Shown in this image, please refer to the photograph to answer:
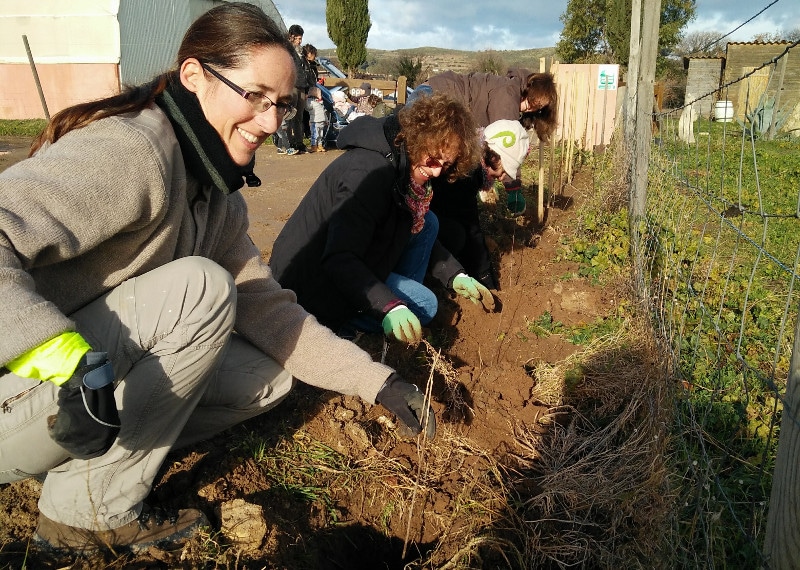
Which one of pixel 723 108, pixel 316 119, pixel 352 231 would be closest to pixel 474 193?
pixel 352 231

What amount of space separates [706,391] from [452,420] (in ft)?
3.49

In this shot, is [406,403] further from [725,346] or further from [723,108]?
[723,108]

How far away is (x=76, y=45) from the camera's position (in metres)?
16.0

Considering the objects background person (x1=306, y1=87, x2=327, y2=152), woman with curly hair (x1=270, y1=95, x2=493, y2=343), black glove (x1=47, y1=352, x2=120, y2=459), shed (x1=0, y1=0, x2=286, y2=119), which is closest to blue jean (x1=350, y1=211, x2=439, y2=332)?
woman with curly hair (x1=270, y1=95, x2=493, y2=343)

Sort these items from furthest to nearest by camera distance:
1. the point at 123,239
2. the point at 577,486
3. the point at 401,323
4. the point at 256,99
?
the point at 401,323, the point at 577,486, the point at 256,99, the point at 123,239

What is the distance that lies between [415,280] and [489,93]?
1480mm

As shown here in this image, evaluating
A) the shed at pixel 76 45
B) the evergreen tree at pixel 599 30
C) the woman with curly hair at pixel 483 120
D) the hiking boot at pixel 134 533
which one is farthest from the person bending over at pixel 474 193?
the evergreen tree at pixel 599 30

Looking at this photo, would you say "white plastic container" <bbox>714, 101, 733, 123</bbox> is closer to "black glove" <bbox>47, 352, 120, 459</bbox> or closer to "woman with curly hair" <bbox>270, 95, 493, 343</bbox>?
"woman with curly hair" <bbox>270, 95, 493, 343</bbox>

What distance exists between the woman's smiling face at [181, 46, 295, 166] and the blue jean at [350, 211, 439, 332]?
62.9 inches

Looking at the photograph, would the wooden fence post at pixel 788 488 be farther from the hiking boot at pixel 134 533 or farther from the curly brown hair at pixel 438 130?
the curly brown hair at pixel 438 130

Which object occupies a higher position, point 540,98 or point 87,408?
point 540,98

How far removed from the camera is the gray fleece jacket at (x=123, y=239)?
1.26 metres

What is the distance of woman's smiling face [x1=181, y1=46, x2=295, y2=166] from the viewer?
65.7 inches

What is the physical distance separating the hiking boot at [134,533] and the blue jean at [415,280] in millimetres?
1518
